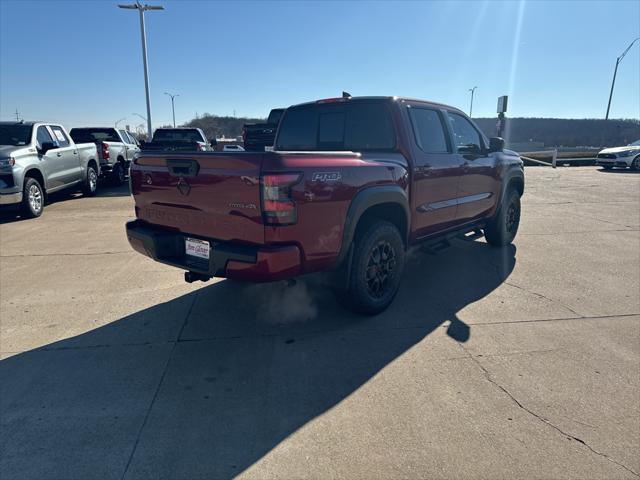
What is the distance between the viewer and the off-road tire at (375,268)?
12.2ft

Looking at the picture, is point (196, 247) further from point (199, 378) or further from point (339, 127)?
point (339, 127)

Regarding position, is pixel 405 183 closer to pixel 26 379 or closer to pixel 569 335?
pixel 569 335

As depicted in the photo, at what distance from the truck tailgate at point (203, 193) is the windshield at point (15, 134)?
267 inches

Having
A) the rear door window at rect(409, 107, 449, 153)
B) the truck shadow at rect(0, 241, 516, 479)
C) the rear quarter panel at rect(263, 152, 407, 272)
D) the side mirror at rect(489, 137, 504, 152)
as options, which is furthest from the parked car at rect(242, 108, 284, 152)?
the rear quarter panel at rect(263, 152, 407, 272)

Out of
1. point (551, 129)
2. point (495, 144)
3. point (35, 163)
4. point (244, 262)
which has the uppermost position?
point (551, 129)

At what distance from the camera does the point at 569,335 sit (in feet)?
12.1

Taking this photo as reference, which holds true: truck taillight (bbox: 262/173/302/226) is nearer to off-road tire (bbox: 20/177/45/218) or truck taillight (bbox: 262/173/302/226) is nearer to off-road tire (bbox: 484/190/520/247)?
off-road tire (bbox: 484/190/520/247)

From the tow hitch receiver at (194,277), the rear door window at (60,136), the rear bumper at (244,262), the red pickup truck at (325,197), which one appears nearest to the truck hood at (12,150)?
the rear door window at (60,136)

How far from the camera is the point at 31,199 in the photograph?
8.38 meters

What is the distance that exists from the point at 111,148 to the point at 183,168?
A: 11258mm

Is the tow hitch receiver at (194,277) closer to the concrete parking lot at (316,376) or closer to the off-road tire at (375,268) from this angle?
the concrete parking lot at (316,376)

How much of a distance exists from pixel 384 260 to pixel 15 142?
28.2 feet

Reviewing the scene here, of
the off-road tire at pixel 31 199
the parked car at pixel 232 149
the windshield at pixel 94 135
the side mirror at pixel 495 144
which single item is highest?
the windshield at pixel 94 135

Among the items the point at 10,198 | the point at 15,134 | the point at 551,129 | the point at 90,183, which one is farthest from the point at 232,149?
the point at 551,129
